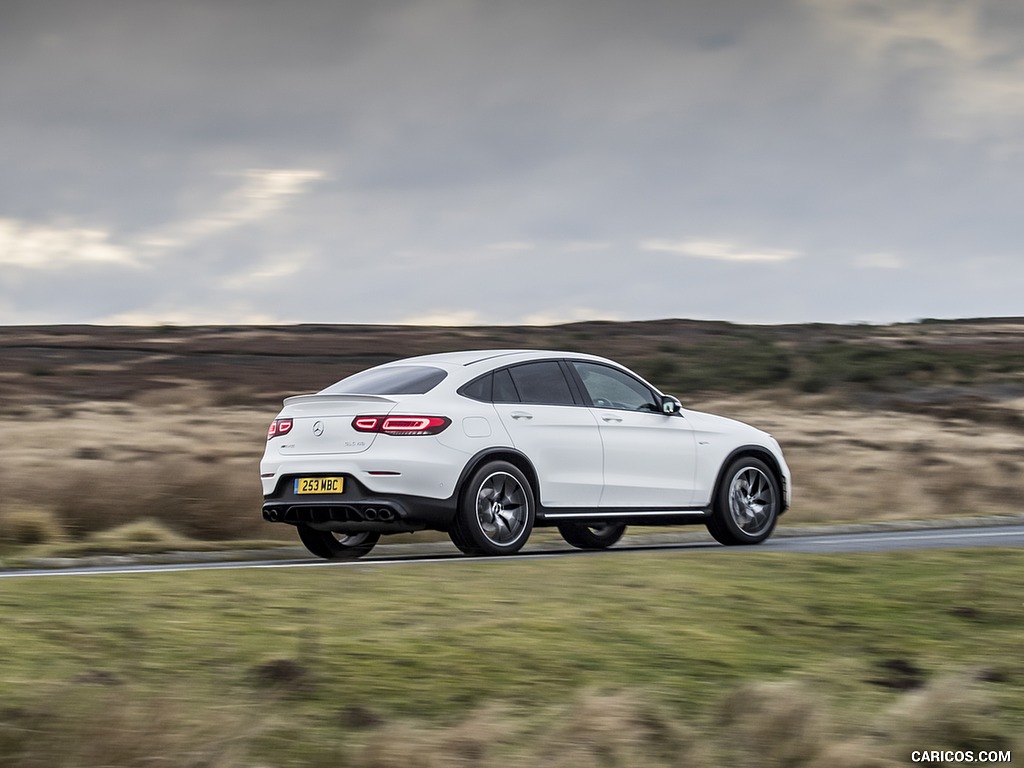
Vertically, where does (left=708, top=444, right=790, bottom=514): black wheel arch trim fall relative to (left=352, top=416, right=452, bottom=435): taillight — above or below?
below

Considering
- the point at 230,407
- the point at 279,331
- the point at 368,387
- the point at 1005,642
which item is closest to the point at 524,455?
the point at 368,387

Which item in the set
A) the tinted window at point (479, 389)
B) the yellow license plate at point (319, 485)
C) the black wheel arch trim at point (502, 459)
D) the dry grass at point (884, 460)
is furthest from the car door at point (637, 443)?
the dry grass at point (884, 460)

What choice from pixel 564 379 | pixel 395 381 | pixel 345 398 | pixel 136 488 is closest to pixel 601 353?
pixel 136 488

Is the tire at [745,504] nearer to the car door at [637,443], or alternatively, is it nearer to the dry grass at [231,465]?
the car door at [637,443]

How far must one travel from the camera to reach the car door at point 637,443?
12867 mm

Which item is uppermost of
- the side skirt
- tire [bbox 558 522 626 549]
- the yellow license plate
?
the yellow license plate

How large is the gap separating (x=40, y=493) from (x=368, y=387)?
5.78 metres

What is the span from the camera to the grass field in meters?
5.87

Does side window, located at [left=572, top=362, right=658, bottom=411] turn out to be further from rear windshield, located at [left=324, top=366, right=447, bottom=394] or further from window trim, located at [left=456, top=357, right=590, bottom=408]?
rear windshield, located at [left=324, top=366, right=447, bottom=394]

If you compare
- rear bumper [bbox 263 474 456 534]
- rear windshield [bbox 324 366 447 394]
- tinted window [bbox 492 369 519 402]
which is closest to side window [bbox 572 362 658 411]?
tinted window [bbox 492 369 519 402]

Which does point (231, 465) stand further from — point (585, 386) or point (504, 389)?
point (504, 389)

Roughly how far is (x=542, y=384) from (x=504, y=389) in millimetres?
474

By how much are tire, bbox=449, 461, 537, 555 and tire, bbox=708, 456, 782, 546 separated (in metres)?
2.22

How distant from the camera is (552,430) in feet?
40.8
